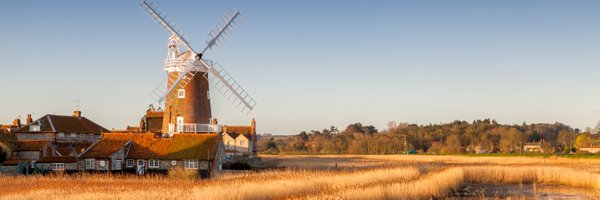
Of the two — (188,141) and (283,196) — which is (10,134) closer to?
(188,141)

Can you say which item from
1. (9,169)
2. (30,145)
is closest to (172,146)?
(30,145)

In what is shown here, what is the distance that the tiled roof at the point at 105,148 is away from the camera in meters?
38.0

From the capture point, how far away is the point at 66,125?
1779 inches

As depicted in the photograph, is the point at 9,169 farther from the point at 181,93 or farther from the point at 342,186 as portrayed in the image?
the point at 342,186

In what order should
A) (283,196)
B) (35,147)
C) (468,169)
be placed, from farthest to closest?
(35,147) < (468,169) < (283,196)

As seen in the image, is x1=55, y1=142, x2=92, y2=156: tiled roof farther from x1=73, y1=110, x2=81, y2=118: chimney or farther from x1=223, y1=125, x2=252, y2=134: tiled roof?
x1=223, y1=125, x2=252, y2=134: tiled roof

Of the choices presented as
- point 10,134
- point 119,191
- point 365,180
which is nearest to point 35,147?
point 10,134

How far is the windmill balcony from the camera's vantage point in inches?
1598

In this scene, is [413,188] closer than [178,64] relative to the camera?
Yes

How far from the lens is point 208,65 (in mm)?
42125

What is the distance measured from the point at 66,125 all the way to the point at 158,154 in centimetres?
1085

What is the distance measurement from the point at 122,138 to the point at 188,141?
455 centimetres

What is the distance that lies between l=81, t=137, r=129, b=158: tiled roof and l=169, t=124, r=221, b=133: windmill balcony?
3.06 meters

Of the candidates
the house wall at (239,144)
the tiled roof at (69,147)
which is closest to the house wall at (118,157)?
the tiled roof at (69,147)
